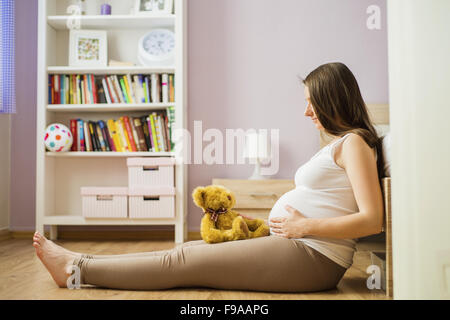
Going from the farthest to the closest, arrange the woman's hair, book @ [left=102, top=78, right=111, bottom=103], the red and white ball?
book @ [left=102, top=78, right=111, bottom=103] → the red and white ball → the woman's hair

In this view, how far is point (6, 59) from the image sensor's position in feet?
8.39

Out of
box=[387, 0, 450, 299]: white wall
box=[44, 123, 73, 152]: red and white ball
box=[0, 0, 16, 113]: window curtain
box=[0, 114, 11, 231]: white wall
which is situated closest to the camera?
box=[387, 0, 450, 299]: white wall

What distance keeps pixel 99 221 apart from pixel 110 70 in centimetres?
100

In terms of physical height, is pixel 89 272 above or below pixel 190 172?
below

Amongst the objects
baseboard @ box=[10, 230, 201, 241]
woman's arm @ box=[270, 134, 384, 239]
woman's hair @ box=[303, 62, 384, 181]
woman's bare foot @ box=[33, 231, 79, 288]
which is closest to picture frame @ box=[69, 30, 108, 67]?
baseboard @ box=[10, 230, 201, 241]

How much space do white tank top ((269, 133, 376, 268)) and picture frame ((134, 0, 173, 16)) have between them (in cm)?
196

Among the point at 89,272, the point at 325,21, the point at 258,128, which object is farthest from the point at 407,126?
the point at 325,21

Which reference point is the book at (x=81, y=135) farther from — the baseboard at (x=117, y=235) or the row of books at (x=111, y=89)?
the baseboard at (x=117, y=235)

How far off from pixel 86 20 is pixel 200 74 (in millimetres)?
854

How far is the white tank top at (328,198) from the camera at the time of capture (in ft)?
4.02

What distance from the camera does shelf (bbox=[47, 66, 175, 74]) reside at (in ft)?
8.79

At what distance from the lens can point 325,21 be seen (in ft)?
9.81

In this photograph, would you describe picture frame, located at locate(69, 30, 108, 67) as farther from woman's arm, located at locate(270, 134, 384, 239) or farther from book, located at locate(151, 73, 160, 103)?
woman's arm, located at locate(270, 134, 384, 239)

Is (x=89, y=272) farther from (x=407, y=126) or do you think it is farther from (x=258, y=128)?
(x=258, y=128)
